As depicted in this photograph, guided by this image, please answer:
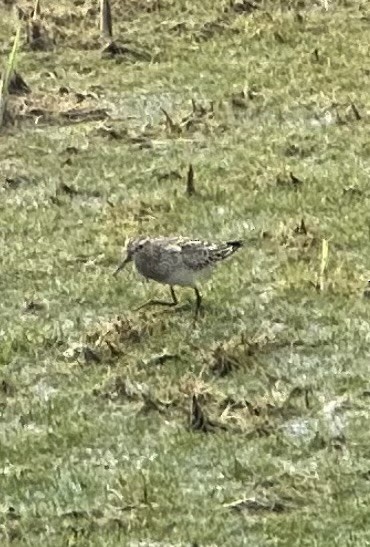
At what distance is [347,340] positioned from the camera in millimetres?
10766

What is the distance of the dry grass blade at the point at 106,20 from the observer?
760 inches

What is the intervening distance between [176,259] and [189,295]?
29.8 inches

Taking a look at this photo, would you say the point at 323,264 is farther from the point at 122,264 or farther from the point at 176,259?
the point at 122,264

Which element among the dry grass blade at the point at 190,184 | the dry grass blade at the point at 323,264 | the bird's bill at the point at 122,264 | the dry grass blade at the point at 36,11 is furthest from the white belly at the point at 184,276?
the dry grass blade at the point at 36,11

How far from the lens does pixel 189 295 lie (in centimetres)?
1165

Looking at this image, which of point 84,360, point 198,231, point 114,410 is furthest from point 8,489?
point 198,231

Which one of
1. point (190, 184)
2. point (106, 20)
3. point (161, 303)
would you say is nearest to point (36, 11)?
point (106, 20)

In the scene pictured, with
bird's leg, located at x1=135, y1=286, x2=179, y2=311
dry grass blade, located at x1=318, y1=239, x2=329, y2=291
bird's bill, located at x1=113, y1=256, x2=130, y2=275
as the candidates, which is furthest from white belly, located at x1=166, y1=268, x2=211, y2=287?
dry grass blade, located at x1=318, y1=239, x2=329, y2=291

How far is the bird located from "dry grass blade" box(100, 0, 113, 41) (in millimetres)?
8577

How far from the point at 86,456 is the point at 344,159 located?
21.0 ft

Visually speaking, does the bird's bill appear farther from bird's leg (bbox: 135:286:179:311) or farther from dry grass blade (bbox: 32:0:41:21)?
dry grass blade (bbox: 32:0:41:21)

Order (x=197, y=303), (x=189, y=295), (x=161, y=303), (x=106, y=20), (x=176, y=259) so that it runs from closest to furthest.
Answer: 1. (x=176, y=259)
2. (x=197, y=303)
3. (x=161, y=303)
4. (x=189, y=295)
5. (x=106, y=20)

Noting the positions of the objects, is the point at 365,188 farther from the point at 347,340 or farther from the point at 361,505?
the point at 361,505

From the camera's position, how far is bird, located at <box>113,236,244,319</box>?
36.0 ft
